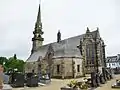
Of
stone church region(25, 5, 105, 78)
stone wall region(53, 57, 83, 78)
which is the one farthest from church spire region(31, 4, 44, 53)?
stone wall region(53, 57, 83, 78)

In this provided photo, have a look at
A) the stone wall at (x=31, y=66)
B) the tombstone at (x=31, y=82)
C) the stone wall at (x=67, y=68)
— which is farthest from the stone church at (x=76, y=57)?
the tombstone at (x=31, y=82)

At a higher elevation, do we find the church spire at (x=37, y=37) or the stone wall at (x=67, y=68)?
the church spire at (x=37, y=37)

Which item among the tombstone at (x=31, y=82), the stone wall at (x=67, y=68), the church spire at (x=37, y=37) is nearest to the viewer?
the tombstone at (x=31, y=82)

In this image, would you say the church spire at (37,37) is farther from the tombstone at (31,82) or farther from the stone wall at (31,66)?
the tombstone at (31,82)

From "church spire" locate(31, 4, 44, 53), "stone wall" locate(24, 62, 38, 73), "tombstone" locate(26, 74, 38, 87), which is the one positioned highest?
"church spire" locate(31, 4, 44, 53)

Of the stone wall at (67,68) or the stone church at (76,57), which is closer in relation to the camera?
the stone wall at (67,68)

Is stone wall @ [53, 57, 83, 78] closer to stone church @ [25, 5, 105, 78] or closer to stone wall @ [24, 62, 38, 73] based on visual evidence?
stone church @ [25, 5, 105, 78]

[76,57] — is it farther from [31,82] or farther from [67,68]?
[31,82]

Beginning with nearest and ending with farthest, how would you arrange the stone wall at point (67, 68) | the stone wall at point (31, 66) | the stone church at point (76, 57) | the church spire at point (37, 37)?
the stone wall at point (67, 68), the stone church at point (76, 57), the stone wall at point (31, 66), the church spire at point (37, 37)

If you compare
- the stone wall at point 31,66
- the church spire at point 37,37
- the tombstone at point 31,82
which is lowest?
the tombstone at point 31,82

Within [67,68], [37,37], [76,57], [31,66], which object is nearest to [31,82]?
[67,68]

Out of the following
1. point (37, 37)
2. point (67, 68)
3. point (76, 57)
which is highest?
point (37, 37)

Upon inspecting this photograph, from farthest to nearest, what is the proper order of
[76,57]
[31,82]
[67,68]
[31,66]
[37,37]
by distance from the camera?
1. [37,37]
2. [31,66]
3. [76,57]
4. [67,68]
5. [31,82]

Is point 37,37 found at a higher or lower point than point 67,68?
higher
